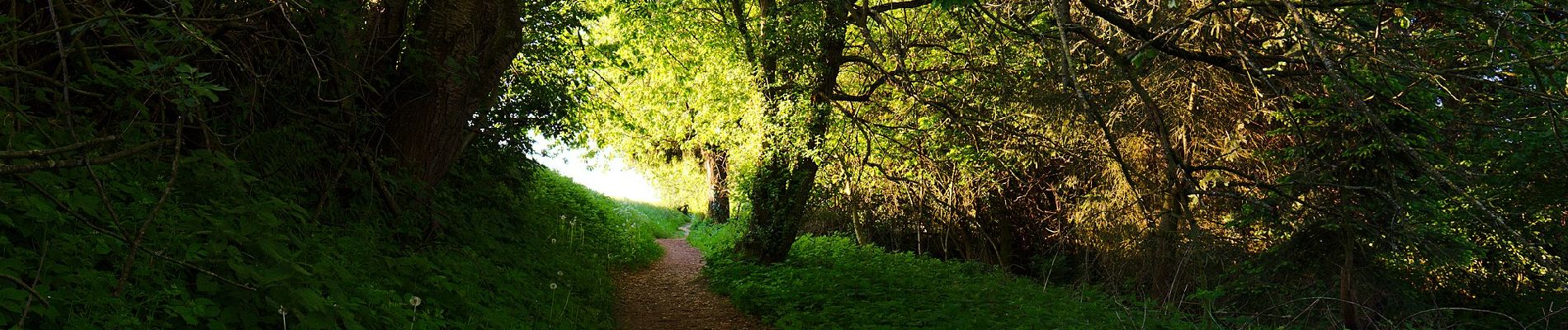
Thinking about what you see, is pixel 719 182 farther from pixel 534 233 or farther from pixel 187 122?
pixel 187 122

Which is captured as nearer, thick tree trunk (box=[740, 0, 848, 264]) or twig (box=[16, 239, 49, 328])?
twig (box=[16, 239, 49, 328])

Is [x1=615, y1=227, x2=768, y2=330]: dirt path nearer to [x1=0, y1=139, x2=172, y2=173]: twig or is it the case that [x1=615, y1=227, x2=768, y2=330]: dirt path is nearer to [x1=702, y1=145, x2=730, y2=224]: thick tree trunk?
[x1=0, y1=139, x2=172, y2=173]: twig

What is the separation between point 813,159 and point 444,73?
5939mm

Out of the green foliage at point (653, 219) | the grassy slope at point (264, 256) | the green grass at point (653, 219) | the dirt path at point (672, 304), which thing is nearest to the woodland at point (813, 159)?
the grassy slope at point (264, 256)

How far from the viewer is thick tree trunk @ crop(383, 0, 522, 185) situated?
5.88 metres

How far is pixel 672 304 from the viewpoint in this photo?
30.8 ft

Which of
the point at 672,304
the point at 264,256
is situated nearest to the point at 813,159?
the point at 672,304

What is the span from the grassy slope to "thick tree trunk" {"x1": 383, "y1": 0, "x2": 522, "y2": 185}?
32cm

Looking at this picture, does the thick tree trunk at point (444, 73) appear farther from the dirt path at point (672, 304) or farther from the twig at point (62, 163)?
the dirt path at point (672, 304)

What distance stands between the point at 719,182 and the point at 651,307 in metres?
11.8

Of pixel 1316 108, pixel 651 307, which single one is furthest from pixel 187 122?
pixel 1316 108

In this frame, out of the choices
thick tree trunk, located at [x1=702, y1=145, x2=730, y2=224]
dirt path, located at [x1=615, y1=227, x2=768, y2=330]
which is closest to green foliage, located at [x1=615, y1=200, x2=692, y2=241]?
thick tree trunk, located at [x1=702, y1=145, x2=730, y2=224]

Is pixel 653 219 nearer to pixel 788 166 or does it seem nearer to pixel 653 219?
pixel 653 219

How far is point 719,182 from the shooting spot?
814 inches
